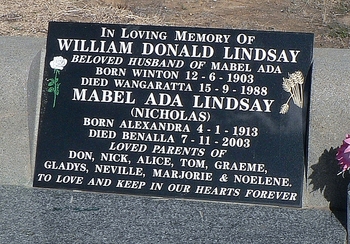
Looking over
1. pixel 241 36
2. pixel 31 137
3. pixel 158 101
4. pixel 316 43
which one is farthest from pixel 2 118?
pixel 316 43

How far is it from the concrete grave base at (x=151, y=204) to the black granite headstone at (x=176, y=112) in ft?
0.28

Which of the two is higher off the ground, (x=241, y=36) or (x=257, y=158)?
(x=241, y=36)

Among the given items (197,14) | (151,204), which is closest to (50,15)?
(197,14)

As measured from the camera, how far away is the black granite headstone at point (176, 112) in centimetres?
468

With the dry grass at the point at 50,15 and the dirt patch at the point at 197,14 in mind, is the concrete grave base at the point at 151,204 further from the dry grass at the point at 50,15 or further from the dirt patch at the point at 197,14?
the dirt patch at the point at 197,14

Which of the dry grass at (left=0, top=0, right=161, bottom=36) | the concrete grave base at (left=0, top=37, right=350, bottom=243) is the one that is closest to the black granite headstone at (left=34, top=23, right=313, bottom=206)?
the concrete grave base at (left=0, top=37, right=350, bottom=243)

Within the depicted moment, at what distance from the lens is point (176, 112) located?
4773 millimetres

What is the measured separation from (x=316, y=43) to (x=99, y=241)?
313cm

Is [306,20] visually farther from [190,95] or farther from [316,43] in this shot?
[190,95]

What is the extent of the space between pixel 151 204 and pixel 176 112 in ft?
2.09

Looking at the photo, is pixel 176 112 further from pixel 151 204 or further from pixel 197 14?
pixel 197 14

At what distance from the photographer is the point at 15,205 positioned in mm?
4602

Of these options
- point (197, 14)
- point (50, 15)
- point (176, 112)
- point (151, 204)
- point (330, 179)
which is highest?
point (197, 14)

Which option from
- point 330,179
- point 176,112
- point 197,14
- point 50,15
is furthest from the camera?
point 197,14
